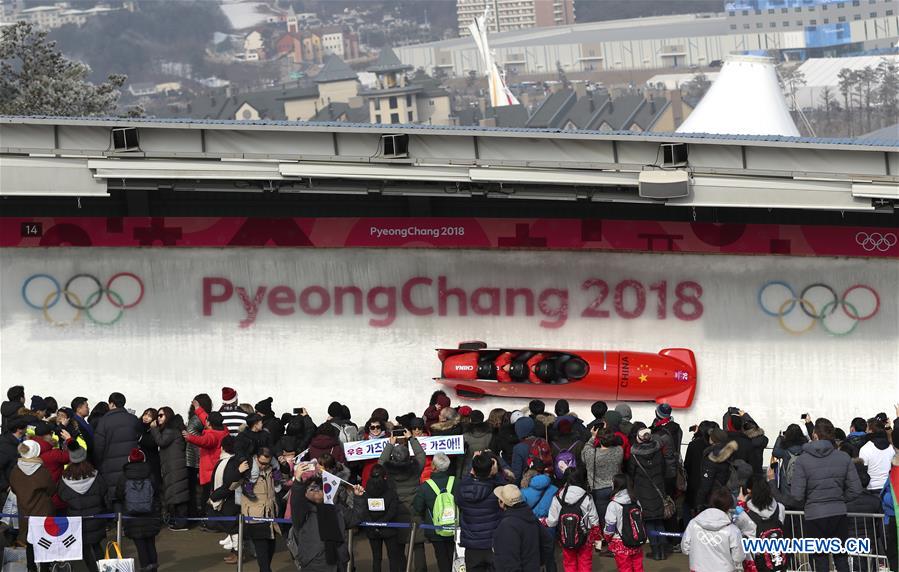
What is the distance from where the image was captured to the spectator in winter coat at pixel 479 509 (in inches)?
438

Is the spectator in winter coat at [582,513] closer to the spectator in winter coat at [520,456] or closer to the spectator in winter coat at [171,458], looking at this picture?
the spectator in winter coat at [520,456]

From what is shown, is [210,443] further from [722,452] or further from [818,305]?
[818,305]

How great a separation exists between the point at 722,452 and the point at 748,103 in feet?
48.1

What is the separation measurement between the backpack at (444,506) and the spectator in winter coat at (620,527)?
4.32 ft

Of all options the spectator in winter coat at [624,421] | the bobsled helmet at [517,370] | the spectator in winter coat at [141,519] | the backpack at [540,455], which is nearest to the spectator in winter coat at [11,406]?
the spectator in winter coat at [141,519]

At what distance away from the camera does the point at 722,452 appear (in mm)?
12531

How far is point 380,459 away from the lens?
12.6m

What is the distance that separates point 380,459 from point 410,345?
5.62m

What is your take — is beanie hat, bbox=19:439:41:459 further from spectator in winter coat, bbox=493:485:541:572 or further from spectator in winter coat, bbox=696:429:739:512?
spectator in winter coat, bbox=696:429:739:512

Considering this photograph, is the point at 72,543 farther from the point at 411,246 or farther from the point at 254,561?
the point at 411,246

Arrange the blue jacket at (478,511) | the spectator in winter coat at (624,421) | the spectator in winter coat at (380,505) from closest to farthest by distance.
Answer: the blue jacket at (478,511) < the spectator in winter coat at (380,505) < the spectator in winter coat at (624,421)

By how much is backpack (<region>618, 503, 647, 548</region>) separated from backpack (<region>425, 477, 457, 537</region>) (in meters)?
1.44

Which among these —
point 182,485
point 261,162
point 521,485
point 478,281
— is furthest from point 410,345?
point 521,485

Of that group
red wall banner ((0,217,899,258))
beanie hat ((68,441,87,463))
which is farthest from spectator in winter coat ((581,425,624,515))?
red wall banner ((0,217,899,258))
